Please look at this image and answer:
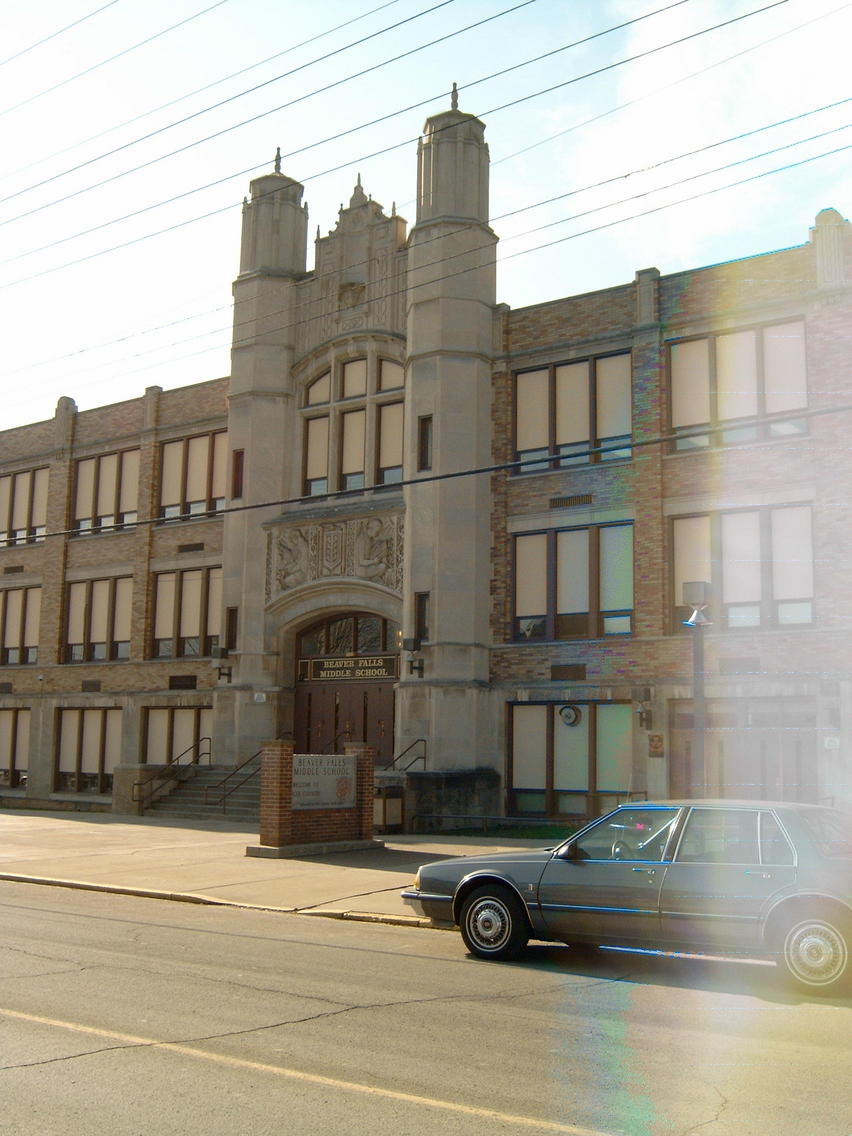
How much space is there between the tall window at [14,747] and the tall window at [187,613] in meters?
6.37

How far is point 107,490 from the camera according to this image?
117 feet

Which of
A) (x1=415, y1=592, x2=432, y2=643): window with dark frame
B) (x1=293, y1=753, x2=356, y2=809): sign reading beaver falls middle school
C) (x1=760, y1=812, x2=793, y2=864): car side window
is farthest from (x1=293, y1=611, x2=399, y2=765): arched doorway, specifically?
(x1=760, y1=812, x2=793, y2=864): car side window

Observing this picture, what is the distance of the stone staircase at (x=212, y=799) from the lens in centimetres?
2692

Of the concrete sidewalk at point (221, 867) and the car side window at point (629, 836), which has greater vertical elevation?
the car side window at point (629, 836)

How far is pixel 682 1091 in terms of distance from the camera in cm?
613

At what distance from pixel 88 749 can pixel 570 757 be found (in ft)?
53.0

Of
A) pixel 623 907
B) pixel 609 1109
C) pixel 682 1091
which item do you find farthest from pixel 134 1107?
pixel 623 907

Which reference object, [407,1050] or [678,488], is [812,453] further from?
[407,1050]

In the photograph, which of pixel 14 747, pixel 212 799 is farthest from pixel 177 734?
pixel 14 747

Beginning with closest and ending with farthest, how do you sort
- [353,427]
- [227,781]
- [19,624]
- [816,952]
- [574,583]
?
[816,952], [574,583], [227,781], [353,427], [19,624]

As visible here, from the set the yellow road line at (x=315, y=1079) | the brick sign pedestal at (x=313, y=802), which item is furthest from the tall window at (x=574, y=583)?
the yellow road line at (x=315, y=1079)

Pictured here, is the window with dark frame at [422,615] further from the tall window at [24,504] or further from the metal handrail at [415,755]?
the tall window at [24,504]

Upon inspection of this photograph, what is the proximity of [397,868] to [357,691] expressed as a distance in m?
12.2

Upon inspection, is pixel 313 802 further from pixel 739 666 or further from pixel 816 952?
pixel 816 952
